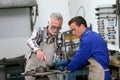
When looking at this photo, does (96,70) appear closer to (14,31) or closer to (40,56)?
(40,56)

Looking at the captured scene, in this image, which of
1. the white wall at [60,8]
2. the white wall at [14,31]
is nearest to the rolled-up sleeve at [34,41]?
the white wall at [60,8]

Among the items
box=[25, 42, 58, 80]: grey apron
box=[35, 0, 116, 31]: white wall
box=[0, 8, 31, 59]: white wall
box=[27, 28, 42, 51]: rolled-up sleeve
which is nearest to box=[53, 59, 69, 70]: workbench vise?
box=[25, 42, 58, 80]: grey apron

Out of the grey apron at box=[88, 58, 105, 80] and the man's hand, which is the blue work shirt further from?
the man's hand

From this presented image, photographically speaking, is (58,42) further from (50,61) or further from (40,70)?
(40,70)

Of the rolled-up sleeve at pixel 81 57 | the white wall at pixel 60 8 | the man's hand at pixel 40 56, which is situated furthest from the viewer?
the white wall at pixel 60 8

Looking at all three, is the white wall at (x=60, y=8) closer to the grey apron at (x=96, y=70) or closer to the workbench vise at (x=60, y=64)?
the workbench vise at (x=60, y=64)

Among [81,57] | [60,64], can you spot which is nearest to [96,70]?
[81,57]

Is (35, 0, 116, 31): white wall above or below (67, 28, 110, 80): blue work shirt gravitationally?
above

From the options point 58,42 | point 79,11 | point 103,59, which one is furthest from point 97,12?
point 103,59

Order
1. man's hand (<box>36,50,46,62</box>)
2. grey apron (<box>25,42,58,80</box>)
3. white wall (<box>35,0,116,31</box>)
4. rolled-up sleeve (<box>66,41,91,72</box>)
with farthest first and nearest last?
1. white wall (<box>35,0,116,31</box>)
2. grey apron (<box>25,42,58,80</box>)
3. man's hand (<box>36,50,46,62</box>)
4. rolled-up sleeve (<box>66,41,91,72</box>)

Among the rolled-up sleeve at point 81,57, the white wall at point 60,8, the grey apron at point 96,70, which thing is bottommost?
the grey apron at point 96,70

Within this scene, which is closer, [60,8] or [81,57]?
[81,57]

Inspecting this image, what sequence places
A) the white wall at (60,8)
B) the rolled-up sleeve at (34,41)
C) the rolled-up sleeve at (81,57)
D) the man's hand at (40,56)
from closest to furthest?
1. the rolled-up sleeve at (81,57)
2. the man's hand at (40,56)
3. the rolled-up sleeve at (34,41)
4. the white wall at (60,8)

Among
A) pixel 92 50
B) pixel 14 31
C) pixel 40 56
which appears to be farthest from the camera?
pixel 14 31
